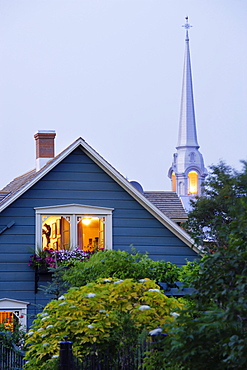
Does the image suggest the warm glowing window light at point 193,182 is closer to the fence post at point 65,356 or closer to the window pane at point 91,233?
the window pane at point 91,233

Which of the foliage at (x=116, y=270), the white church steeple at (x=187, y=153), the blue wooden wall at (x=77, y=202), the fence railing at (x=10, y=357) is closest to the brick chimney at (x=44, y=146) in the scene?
the blue wooden wall at (x=77, y=202)

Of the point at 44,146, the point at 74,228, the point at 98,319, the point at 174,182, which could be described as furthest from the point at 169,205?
the point at 174,182

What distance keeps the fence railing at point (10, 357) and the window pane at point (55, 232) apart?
6.64 m

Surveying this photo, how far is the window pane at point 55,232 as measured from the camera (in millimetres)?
21312

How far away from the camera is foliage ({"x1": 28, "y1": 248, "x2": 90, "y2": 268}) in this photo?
20.0 meters

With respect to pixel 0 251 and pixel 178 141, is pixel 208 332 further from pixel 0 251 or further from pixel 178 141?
pixel 178 141

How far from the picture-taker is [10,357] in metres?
14.6

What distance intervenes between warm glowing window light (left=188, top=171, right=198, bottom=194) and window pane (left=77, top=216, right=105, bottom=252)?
86709 millimetres

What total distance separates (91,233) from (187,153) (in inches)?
3412

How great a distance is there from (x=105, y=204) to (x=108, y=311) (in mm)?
9736

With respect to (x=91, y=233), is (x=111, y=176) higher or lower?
higher

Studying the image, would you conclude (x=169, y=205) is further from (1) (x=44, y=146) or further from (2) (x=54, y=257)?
(2) (x=54, y=257)

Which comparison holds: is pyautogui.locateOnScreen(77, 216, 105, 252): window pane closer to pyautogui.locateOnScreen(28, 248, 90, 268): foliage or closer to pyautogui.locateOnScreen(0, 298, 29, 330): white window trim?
pyautogui.locateOnScreen(28, 248, 90, 268): foliage

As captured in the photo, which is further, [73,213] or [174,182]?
[174,182]
